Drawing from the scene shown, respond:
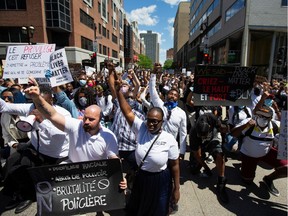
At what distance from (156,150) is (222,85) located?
241 centimetres

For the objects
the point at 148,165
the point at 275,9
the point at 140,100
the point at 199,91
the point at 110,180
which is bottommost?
the point at 110,180

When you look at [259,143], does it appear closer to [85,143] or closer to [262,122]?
[262,122]

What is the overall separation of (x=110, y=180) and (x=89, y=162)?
0.35m

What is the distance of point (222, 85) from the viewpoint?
4199 millimetres

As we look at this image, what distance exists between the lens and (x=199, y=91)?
4.17 metres

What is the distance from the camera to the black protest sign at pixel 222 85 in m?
4.14

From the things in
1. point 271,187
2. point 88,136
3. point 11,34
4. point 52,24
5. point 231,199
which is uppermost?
point 52,24

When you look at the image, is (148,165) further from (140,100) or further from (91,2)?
(91,2)

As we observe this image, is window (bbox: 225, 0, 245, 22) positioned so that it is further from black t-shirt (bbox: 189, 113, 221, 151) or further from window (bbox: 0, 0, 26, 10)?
window (bbox: 0, 0, 26, 10)

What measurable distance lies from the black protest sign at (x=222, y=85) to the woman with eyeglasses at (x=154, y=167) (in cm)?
189

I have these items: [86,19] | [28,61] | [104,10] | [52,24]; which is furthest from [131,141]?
[104,10]

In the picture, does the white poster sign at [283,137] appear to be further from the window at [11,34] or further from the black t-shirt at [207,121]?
A: the window at [11,34]

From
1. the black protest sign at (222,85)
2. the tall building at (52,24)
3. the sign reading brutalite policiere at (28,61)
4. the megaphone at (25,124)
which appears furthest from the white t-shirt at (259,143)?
the tall building at (52,24)

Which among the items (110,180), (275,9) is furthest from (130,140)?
(275,9)
